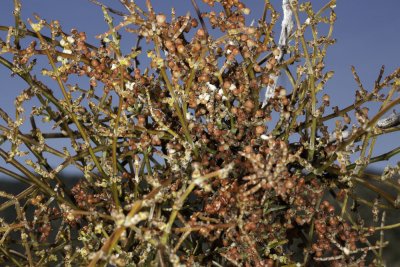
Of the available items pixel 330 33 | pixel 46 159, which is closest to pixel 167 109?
pixel 46 159

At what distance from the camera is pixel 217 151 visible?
160 centimetres

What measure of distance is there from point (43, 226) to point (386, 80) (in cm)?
106

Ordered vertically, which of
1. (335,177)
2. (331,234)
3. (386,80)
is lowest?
(331,234)

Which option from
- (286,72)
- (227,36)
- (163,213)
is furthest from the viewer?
(286,72)

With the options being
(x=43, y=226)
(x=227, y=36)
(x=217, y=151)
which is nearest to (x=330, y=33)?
(x=227, y=36)

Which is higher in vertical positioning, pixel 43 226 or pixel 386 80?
pixel 386 80

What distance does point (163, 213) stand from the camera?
1.61 m

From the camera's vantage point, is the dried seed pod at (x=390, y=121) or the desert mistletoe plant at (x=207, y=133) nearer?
the desert mistletoe plant at (x=207, y=133)

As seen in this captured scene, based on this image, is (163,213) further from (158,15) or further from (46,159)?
(158,15)

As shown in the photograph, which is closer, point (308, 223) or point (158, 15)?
point (158, 15)

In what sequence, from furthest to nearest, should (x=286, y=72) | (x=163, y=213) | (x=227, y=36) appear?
(x=286, y=72), (x=163, y=213), (x=227, y=36)

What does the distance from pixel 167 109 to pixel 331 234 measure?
54 cm

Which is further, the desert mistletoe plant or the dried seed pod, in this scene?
the dried seed pod

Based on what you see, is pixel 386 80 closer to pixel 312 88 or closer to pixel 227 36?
pixel 312 88
